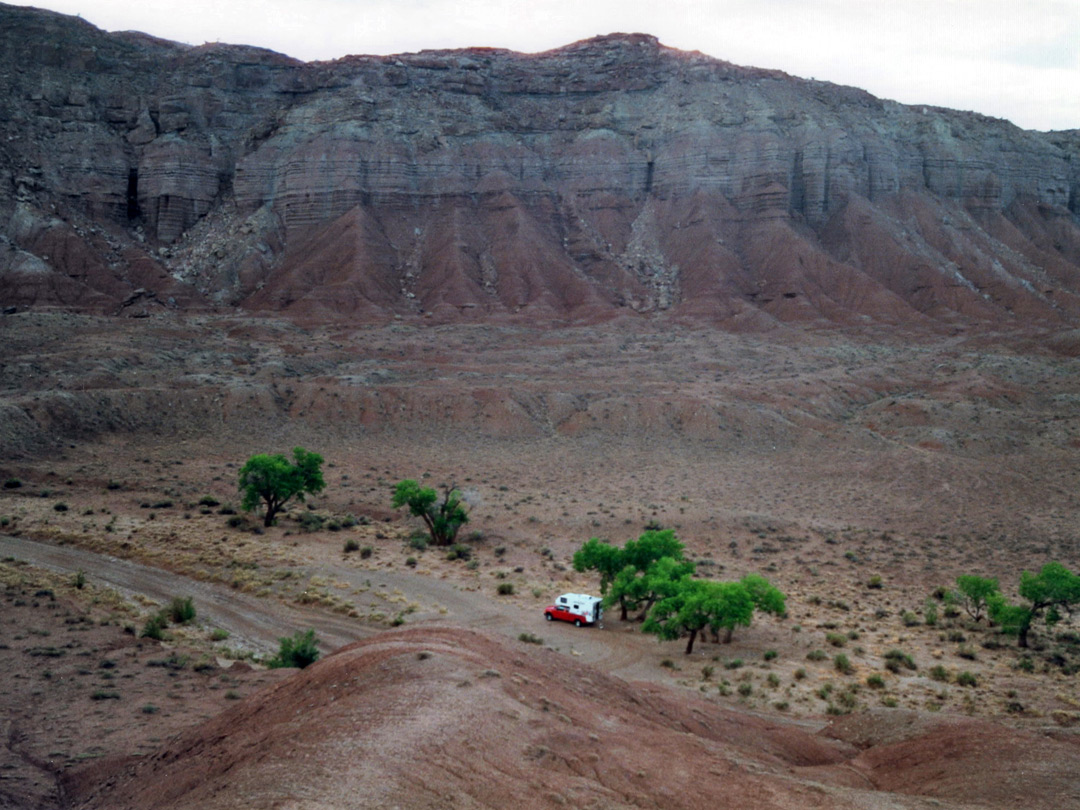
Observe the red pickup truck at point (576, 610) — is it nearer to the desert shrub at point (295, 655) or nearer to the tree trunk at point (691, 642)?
the tree trunk at point (691, 642)

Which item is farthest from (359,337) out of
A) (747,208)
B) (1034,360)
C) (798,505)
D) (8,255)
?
(1034,360)

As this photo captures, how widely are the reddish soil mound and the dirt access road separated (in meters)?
7.87

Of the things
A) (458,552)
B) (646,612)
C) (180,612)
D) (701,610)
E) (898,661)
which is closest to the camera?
(898,661)

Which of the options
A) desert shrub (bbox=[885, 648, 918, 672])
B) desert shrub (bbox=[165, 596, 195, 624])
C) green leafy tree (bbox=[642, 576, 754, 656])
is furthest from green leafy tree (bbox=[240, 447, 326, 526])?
desert shrub (bbox=[885, 648, 918, 672])

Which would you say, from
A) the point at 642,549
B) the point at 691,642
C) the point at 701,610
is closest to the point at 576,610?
the point at 642,549

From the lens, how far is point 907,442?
178ft

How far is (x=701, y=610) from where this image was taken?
2325 centimetres

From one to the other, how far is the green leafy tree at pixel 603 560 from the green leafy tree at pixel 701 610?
14.3 feet

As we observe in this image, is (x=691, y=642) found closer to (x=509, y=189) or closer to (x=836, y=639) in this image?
(x=836, y=639)

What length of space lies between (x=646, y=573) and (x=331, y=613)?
34.9 ft

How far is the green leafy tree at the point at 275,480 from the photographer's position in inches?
1391

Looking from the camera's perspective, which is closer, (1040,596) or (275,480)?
(1040,596)

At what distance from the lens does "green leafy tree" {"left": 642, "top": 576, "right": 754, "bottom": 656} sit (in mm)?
23125

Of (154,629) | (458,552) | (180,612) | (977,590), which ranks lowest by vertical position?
(458,552)
